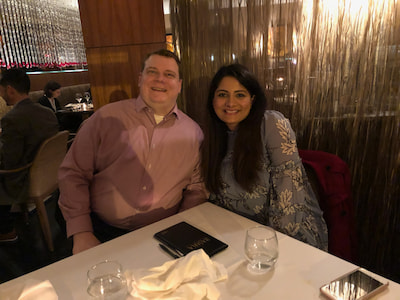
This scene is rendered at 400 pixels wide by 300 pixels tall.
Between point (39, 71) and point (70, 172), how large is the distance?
218 inches

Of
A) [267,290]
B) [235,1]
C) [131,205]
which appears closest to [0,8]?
[235,1]

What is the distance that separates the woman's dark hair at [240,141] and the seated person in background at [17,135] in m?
1.71

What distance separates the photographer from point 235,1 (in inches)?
76.1

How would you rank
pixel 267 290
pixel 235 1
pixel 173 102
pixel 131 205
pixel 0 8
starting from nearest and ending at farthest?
pixel 267 290, pixel 131 205, pixel 173 102, pixel 235 1, pixel 0 8

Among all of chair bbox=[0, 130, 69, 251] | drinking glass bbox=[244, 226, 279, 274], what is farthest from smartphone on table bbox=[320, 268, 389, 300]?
chair bbox=[0, 130, 69, 251]

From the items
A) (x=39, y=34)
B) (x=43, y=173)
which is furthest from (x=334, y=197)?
(x=39, y=34)

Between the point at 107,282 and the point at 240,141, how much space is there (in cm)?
94

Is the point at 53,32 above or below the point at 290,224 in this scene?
above

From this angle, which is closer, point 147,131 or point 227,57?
point 147,131

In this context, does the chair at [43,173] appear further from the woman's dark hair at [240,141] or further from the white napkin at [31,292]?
the white napkin at [31,292]

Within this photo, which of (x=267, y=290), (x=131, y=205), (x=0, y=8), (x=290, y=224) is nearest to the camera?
(x=267, y=290)

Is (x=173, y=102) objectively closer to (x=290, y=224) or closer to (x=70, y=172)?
(x=70, y=172)

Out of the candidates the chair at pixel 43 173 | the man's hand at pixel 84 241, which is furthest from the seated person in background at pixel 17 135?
the man's hand at pixel 84 241

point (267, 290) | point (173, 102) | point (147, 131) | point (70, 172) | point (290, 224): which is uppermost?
point (173, 102)
